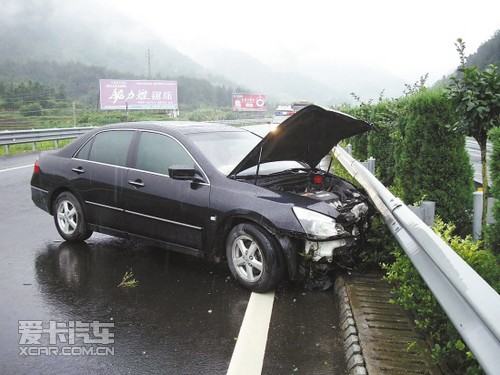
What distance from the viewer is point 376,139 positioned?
10.7 metres

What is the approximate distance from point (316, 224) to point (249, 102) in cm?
6619

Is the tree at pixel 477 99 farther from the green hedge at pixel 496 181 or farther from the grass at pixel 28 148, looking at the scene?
the grass at pixel 28 148

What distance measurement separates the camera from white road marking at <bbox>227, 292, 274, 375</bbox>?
338 cm

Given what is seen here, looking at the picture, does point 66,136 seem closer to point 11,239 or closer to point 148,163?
point 11,239

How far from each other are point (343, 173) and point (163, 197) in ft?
16.3

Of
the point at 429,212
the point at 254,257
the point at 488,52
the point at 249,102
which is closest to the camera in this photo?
the point at 429,212

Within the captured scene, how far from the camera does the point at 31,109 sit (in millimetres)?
53344

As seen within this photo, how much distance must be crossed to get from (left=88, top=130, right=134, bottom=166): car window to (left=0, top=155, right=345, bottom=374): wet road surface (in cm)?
110

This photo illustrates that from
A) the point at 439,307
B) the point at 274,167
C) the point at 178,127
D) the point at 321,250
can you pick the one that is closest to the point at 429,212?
the point at 321,250

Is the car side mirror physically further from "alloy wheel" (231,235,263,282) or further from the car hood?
"alloy wheel" (231,235,263,282)

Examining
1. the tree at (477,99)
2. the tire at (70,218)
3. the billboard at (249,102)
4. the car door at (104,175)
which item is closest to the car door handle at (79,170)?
the car door at (104,175)

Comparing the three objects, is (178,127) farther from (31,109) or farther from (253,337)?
(31,109)

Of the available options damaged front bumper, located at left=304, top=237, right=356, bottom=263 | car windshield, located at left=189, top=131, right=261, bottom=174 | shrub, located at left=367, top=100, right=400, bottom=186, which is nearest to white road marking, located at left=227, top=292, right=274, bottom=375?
damaged front bumper, located at left=304, top=237, right=356, bottom=263

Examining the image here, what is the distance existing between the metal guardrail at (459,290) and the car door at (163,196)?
200 cm
